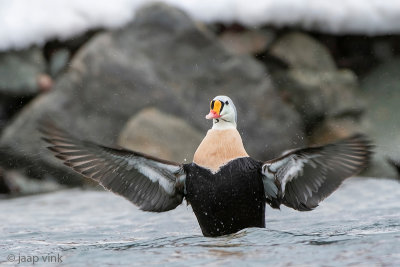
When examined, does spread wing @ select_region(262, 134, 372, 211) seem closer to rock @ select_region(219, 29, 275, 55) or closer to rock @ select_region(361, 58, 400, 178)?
rock @ select_region(361, 58, 400, 178)

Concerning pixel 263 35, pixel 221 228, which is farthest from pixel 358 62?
pixel 221 228

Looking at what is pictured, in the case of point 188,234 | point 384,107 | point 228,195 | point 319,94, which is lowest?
point 188,234

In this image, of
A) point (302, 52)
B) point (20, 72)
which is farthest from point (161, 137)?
point (302, 52)

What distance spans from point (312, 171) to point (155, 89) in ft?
12.4

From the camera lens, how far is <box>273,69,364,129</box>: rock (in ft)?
28.4

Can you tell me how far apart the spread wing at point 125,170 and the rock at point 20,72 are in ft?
12.6

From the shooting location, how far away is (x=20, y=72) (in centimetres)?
872

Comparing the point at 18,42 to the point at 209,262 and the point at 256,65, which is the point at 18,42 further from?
the point at 209,262

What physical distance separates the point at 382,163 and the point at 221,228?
3.38 m

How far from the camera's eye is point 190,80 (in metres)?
8.57

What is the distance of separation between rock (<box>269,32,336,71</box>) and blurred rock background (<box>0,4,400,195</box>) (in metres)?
0.01

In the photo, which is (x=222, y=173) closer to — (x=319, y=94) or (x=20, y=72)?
(x=319, y=94)

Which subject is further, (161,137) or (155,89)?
(155,89)

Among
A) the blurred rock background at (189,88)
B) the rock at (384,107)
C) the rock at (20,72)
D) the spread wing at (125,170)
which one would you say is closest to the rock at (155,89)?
the blurred rock background at (189,88)
